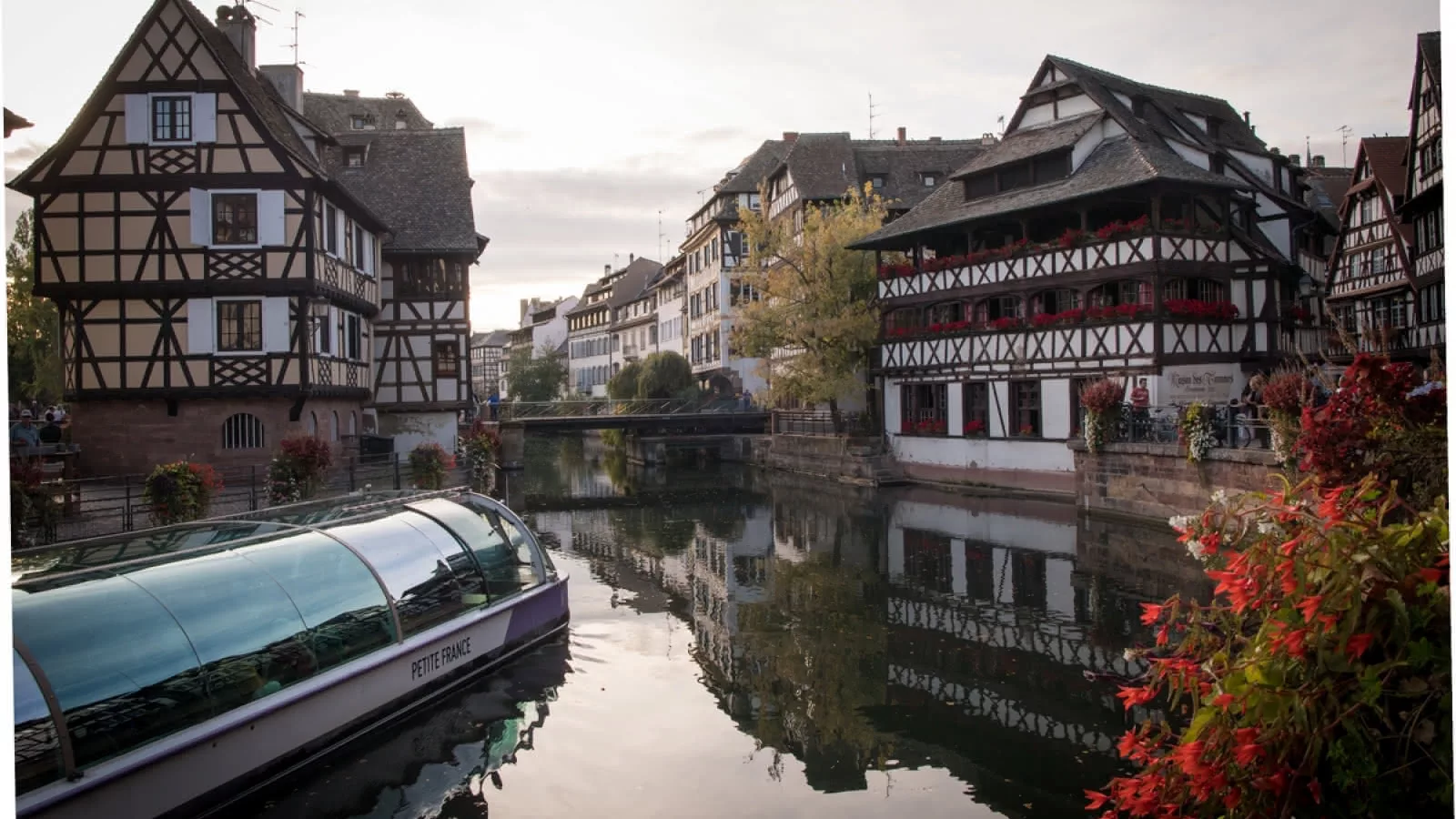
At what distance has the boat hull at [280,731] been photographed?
21.5ft

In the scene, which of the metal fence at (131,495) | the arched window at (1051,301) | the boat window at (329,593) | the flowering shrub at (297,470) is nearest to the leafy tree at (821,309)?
the arched window at (1051,301)

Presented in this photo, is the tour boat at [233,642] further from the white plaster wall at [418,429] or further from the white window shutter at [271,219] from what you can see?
the white plaster wall at [418,429]

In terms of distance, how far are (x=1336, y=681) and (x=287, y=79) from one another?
35.0 meters

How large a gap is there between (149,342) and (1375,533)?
83.8 ft

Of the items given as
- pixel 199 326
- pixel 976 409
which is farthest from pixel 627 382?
pixel 199 326

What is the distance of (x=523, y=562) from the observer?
1301cm

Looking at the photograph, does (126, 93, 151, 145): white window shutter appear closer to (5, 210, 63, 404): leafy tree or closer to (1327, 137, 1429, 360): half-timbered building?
(5, 210, 63, 404): leafy tree

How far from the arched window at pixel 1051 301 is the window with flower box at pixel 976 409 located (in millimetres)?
2488

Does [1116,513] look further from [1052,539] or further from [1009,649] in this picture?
[1009,649]

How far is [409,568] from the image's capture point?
34.7ft

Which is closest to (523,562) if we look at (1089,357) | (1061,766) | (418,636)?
(418,636)

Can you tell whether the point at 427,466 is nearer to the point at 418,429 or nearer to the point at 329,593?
the point at 418,429

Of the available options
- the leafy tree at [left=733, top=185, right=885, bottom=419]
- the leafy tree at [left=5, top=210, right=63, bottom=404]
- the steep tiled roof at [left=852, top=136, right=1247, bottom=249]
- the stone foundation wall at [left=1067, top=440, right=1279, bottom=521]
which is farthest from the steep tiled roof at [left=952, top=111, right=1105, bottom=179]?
the leafy tree at [left=5, top=210, right=63, bottom=404]

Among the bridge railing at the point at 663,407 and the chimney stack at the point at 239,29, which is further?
the bridge railing at the point at 663,407
